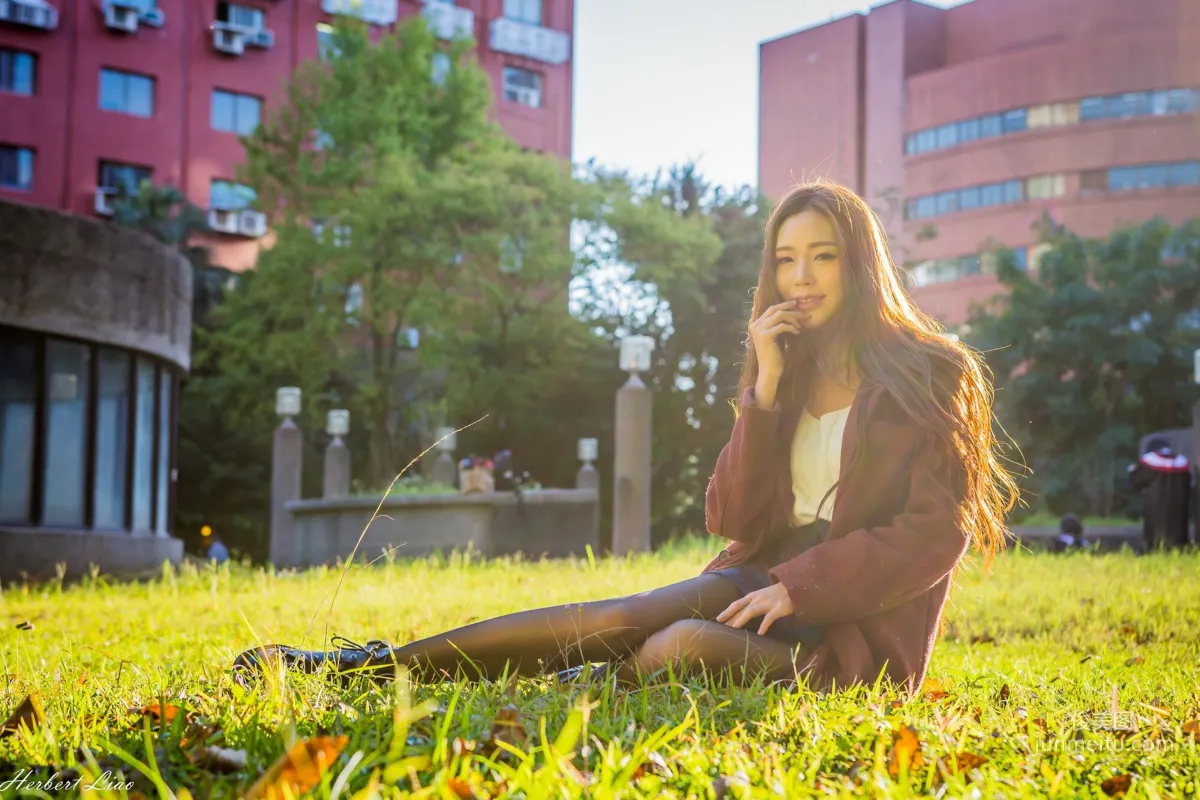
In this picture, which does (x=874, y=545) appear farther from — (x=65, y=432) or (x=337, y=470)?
(x=337, y=470)

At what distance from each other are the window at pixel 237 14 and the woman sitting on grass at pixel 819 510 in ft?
118

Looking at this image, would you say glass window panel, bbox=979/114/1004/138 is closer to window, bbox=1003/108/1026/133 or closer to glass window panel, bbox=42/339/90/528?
window, bbox=1003/108/1026/133

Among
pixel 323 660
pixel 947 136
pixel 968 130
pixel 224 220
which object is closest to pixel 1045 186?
pixel 968 130

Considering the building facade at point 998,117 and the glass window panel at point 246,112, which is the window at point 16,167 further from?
the building facade at point 998,117

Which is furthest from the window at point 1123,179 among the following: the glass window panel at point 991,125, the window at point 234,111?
the window at point 234,111

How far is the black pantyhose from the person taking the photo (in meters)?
3.47

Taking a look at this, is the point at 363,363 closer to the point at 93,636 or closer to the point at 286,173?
the point at 286,173

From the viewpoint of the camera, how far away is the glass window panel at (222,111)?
3653 cm

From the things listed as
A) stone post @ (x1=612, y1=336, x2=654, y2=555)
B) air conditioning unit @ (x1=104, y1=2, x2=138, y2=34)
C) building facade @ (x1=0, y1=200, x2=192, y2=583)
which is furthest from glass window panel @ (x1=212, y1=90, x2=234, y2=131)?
stone post @ (x1=612, y1=336, x2=654, y2=555)

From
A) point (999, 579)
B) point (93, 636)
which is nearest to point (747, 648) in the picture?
point (93, 636)

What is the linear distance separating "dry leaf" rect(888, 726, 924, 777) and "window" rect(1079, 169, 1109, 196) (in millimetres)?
48479

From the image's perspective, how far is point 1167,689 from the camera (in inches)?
175

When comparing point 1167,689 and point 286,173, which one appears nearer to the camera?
point 1167,689

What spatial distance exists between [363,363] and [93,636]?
2054 cm
